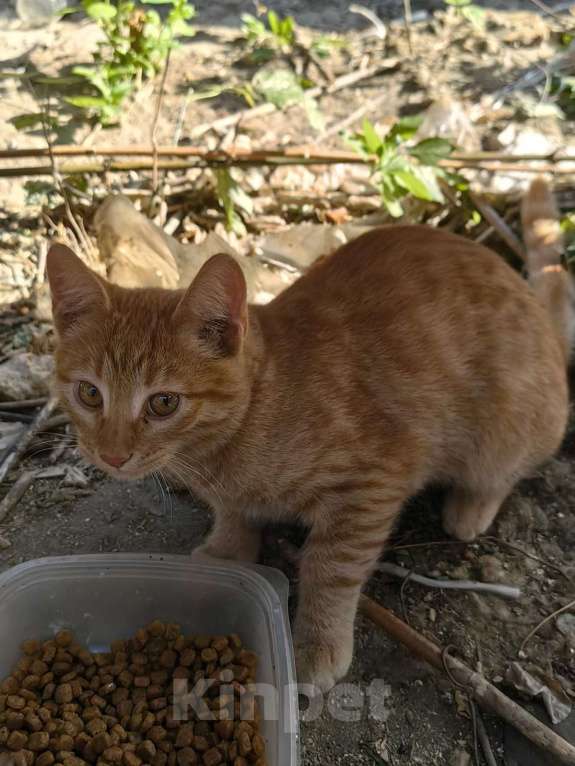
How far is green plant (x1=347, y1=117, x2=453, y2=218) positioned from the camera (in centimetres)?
257

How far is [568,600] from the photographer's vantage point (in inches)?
71.7

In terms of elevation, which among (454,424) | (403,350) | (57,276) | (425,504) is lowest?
(425,504)

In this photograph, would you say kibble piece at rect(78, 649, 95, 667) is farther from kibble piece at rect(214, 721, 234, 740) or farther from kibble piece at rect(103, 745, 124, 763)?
kibble piece at rect(214, 721, 234, 740)

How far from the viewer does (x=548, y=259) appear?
2.48 meters

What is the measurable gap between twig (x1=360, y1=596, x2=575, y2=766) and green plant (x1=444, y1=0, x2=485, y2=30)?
3.72 metres

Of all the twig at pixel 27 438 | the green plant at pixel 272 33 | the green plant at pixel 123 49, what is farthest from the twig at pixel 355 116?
the twig at pixel 27 438

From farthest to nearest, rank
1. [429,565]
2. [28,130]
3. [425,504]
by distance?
[28,130] < [425,504] < [429,565]

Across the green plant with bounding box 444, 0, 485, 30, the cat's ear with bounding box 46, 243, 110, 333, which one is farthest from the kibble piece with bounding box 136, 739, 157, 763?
the green plant with bounding box 444, 0, 485, 30

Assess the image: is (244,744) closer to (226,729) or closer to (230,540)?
(226,729)

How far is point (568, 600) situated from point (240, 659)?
0.89 meters

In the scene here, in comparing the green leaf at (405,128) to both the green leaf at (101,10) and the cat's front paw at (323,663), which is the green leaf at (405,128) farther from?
the cat's front paw at (323,663)

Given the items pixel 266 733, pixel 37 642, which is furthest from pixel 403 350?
pixel 37 642

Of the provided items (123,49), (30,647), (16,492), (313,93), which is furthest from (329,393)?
(313,93)

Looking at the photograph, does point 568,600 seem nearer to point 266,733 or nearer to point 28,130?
point 266,733
